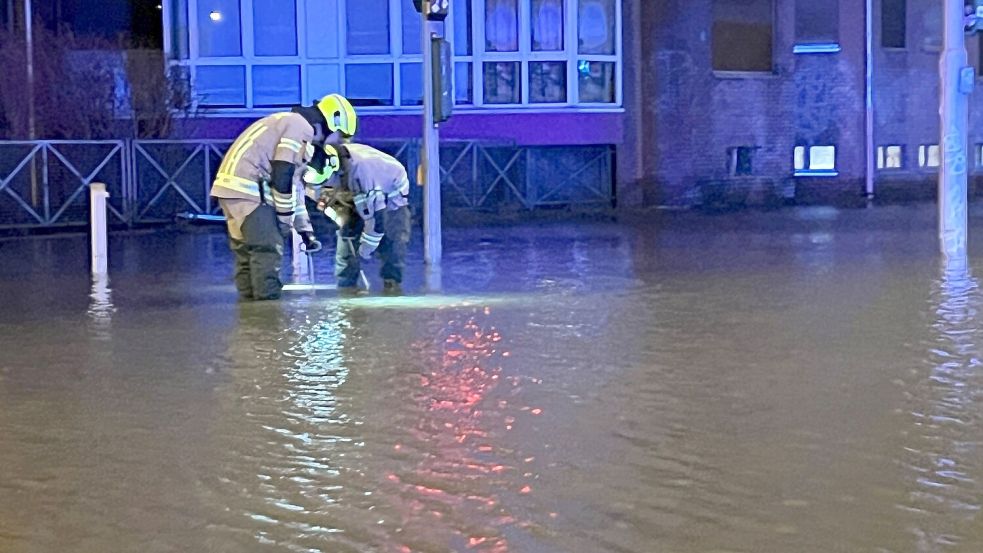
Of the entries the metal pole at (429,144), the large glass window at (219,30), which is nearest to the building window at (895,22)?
the large glass window at (219,30)

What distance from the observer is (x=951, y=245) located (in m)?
15.7

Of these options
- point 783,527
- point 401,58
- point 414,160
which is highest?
point 401,58

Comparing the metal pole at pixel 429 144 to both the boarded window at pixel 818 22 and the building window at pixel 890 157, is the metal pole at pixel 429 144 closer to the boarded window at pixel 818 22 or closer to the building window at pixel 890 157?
the boarded window at pixel 818 22

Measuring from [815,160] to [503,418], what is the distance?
26245 millimetres

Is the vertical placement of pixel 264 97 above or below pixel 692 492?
above

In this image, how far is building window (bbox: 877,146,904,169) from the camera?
Result: 33312 millimetres

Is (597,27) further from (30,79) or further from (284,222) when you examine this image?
(284,222)

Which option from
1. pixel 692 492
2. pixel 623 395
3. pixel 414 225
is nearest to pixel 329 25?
pixel 414 225

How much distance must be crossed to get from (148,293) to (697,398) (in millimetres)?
7294

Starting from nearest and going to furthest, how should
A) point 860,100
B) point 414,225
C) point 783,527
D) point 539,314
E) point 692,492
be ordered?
point 783,527
point 692,492
point 539,314
point 414,225
point 860,100

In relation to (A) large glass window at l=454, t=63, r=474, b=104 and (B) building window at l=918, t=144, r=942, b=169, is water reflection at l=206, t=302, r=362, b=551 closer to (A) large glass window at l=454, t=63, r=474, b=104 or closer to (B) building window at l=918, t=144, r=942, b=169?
(A) large glass window at l=454, t=63, r=474, b=104

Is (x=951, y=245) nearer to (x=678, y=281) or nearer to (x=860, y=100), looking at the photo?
(x=678, y=281)

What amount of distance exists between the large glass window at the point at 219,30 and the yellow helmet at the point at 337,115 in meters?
15.1

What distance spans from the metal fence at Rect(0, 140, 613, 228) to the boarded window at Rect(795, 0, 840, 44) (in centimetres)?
821
